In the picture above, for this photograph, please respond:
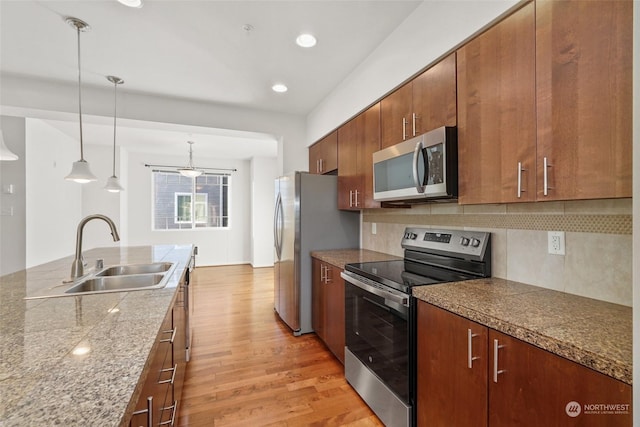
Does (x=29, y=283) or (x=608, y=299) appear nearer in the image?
(x=608, y=299)

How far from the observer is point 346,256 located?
274cm

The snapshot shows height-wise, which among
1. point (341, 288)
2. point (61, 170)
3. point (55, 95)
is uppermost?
point (55, 95)

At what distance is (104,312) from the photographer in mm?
1157

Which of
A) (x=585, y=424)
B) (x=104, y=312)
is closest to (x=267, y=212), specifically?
(x=104, y=312)

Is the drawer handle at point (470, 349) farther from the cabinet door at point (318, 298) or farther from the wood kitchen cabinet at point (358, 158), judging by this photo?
the cabinet door at point (318, 298)

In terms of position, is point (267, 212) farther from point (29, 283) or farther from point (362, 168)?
point (29, 283)

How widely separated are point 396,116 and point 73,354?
216 centimetres

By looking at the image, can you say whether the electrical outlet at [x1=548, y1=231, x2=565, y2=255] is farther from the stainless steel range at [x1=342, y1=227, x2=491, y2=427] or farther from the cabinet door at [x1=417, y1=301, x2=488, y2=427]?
the cabinet door at [x1=417, y1=301, x2=488, y2=427]

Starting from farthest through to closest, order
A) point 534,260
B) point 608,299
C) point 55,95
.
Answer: point 55,95 → point 534,260 → point 608,299

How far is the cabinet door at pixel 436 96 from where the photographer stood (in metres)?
→ 1.68

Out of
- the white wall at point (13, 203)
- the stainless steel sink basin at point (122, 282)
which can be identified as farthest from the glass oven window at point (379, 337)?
the white wall at point (13, 203)

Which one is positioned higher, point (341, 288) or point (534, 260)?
point (534, 260)

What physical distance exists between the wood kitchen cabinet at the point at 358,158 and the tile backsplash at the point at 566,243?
2.62 ft

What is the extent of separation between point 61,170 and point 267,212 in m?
3.79
